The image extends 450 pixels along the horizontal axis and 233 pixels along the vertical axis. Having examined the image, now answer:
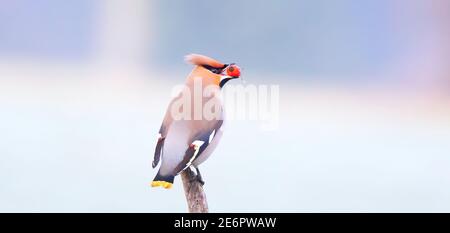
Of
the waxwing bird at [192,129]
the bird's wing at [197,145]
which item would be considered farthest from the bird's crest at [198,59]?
the bird's wing at [197,145]

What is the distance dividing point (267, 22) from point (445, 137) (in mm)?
550

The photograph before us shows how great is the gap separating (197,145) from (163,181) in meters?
0.13

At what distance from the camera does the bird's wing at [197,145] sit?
1356mm

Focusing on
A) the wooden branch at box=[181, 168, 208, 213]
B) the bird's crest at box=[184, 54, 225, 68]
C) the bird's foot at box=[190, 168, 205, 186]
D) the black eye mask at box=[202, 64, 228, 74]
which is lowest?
the wooden branch at box=[181, 168, 208, 213]

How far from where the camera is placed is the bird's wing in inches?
53.4

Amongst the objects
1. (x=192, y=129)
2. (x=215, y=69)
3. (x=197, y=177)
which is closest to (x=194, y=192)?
(x=197, y=177)

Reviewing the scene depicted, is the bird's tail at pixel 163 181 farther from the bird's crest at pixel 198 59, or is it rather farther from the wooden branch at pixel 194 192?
the bird's crest at pixel 198 59

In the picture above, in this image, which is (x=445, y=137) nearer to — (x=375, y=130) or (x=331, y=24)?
(x=375, y=130)

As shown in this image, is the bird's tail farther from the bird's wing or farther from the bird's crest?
the bird's crest

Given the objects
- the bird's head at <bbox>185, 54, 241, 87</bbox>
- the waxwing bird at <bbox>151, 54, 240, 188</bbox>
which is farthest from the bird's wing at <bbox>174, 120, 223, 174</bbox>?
the bird's head at <bbox>185, 54, 241, 87</bbox>

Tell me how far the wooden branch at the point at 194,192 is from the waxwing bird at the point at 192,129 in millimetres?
17

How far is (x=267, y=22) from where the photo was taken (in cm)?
140
